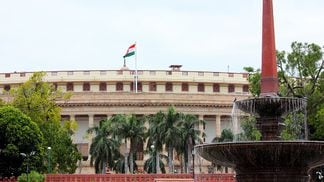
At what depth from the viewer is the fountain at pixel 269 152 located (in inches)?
826

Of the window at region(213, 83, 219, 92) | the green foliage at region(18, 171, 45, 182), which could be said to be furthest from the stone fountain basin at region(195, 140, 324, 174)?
the window at region(213, 83, 219, 92)

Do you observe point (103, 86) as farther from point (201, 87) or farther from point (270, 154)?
point (270, 154)

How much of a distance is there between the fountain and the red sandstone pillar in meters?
0.38

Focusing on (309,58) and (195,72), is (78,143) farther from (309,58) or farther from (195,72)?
(309,58)

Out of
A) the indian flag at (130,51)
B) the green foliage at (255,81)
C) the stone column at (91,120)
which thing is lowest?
the stone column at (91,120)

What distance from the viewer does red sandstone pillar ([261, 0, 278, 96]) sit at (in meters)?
24.8

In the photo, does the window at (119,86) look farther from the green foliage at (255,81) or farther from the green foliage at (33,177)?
the green foliage at (33,177)

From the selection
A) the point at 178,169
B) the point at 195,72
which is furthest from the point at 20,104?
the point at 195,72

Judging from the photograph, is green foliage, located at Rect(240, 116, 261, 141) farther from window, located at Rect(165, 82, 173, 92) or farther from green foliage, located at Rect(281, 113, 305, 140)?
window, located at Rect(165, 82, 173, 92)

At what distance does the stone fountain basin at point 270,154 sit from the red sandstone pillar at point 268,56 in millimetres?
3621

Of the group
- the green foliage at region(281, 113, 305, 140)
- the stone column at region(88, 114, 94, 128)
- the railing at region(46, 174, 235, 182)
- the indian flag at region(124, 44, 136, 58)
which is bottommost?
the railing at region(46, 174, 235, 182)

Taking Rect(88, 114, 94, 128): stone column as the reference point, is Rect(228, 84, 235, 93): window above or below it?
above

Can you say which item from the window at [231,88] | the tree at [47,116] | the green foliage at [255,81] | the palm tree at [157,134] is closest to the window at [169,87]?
the window at [231,88]

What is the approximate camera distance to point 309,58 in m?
56.4
